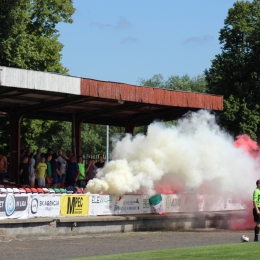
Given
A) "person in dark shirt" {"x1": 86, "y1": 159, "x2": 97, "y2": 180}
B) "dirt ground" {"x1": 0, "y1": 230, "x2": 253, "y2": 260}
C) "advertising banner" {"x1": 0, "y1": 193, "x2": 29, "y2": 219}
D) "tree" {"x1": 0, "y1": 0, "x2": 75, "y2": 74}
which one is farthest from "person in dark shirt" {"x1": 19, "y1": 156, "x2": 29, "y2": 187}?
"tree" {"x1": 0, "y1": 0, "x2": 75, "y2": 74}

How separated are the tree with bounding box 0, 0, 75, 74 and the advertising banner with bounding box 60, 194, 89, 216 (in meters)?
16.1

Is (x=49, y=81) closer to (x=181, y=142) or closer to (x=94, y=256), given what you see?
(x=181, y=142)

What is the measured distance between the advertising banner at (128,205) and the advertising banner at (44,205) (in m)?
2.93

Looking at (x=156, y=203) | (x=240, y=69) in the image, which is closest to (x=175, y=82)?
(x=240, y=69)

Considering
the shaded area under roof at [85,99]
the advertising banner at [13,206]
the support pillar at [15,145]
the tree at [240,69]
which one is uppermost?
the tree at [240,69]

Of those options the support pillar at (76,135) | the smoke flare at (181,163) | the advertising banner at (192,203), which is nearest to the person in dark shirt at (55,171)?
the smoke flare at (181,163)

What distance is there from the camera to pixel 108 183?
24.3 m

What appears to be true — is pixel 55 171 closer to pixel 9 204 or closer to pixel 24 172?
pixel 24 172

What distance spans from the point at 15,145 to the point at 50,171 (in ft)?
15.8

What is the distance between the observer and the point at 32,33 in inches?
1644

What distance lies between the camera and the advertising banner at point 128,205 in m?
24.1

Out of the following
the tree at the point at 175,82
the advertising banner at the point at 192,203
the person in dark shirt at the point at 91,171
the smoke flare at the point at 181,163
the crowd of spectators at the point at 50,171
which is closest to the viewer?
the smoke flare at the point at 181,163

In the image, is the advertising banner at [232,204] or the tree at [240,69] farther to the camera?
the tree at [240,69]

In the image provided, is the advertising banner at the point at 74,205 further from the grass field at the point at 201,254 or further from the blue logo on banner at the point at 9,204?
the grass field at the point at 201,254
